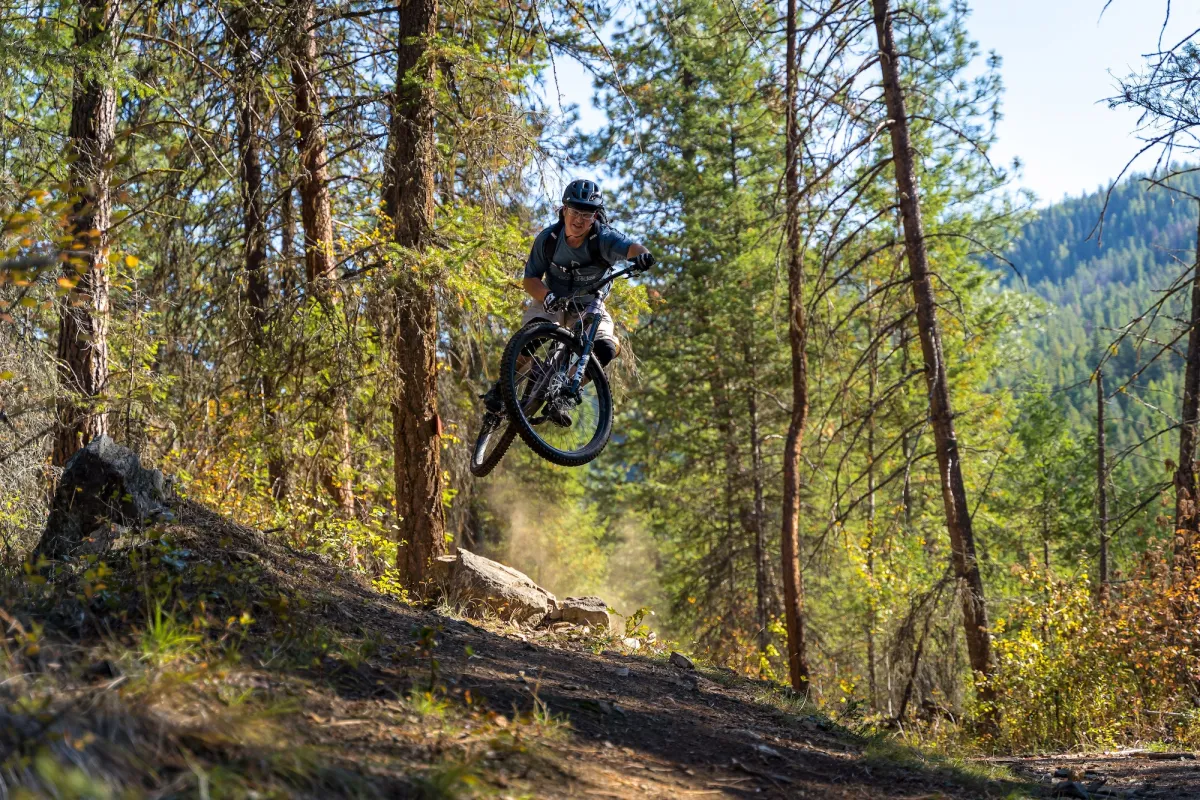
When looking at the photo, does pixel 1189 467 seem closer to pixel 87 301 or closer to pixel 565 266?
pixel 565 266

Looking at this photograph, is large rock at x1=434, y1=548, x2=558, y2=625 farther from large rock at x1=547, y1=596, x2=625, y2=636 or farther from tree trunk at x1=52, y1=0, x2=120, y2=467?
tree trunk at x1=52, y1=0, x2=120, y2=467

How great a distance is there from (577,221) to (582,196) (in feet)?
0.70

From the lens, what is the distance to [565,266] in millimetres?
7285

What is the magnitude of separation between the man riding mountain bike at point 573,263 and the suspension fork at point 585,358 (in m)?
0.08

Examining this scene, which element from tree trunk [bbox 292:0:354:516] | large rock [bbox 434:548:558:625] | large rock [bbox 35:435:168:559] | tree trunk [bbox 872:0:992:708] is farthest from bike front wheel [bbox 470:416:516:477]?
tree trunk [bbox 872:0:992:708]

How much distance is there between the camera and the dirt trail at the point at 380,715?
320 cm

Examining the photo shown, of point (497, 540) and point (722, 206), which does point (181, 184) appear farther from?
point (497, 540)

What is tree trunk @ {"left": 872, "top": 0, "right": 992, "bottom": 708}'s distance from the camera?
11273 mm

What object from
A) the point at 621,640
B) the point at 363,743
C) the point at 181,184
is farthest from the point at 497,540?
the point at 363,743

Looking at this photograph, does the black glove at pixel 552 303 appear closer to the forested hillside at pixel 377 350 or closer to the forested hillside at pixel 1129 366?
the forested hillside at pixel 377 350

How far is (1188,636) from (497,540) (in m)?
17.9

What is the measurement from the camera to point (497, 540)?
1011 inches

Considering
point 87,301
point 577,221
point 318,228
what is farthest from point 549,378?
point 318,228

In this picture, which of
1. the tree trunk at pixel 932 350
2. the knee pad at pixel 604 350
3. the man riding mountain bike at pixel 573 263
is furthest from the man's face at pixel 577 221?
the tree trunk at pixel 932 350
